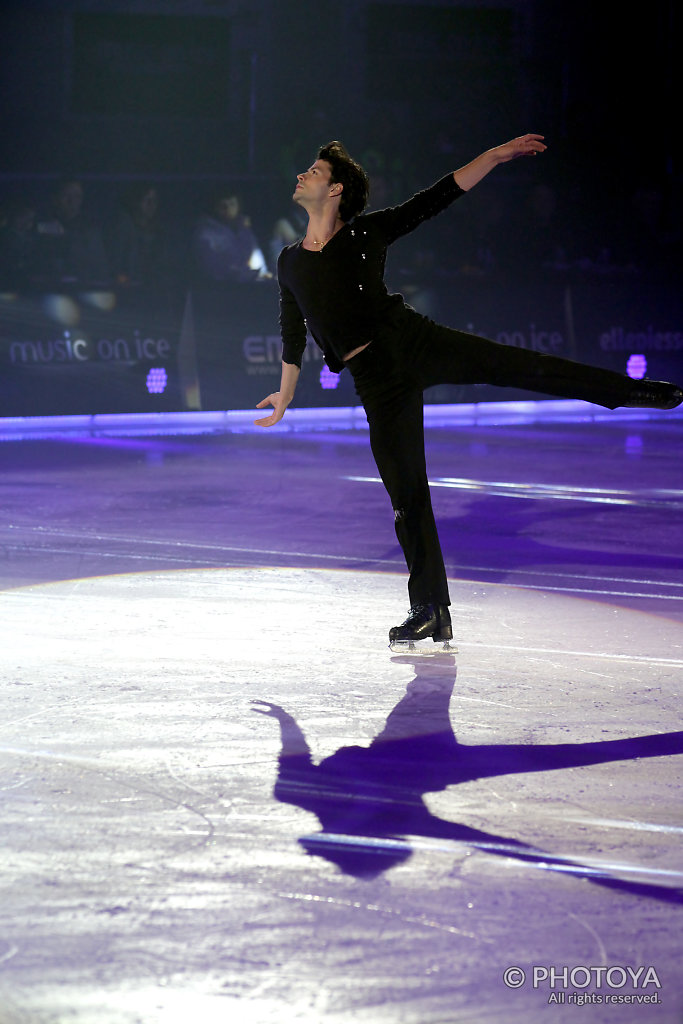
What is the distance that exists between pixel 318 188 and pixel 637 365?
11.9 m

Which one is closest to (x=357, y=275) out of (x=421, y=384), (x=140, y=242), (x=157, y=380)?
(x=421, y=384)

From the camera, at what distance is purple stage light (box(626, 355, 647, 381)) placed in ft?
50.4

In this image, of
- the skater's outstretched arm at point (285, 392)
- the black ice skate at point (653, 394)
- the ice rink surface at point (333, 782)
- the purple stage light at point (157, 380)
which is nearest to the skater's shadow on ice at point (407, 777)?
the ice rink surface at point (333, 782)

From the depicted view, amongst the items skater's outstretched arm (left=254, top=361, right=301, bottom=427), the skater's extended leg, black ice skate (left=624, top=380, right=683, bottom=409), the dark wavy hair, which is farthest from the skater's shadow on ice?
the dark wavy hair

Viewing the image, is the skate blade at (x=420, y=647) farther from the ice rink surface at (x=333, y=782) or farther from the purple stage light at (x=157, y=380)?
the purple stage light at (x=157, y=380)

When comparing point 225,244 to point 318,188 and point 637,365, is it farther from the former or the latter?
point 318,188

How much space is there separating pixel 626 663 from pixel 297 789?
155 cm

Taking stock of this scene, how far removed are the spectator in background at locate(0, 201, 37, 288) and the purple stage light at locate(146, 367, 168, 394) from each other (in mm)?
1498

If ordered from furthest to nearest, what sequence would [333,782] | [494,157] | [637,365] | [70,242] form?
[637,365], [70,242], [494,157], [333,782]

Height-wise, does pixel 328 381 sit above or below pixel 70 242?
below

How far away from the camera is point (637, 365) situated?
15.4m

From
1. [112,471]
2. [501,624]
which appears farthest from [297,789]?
[112,471]

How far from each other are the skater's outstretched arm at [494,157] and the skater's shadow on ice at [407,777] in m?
1.53

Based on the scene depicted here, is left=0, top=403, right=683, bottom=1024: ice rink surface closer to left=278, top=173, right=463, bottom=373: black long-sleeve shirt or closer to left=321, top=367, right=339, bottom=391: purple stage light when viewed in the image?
left=278, top=173, right=463, bottom=373: black long-sleeve shirt
